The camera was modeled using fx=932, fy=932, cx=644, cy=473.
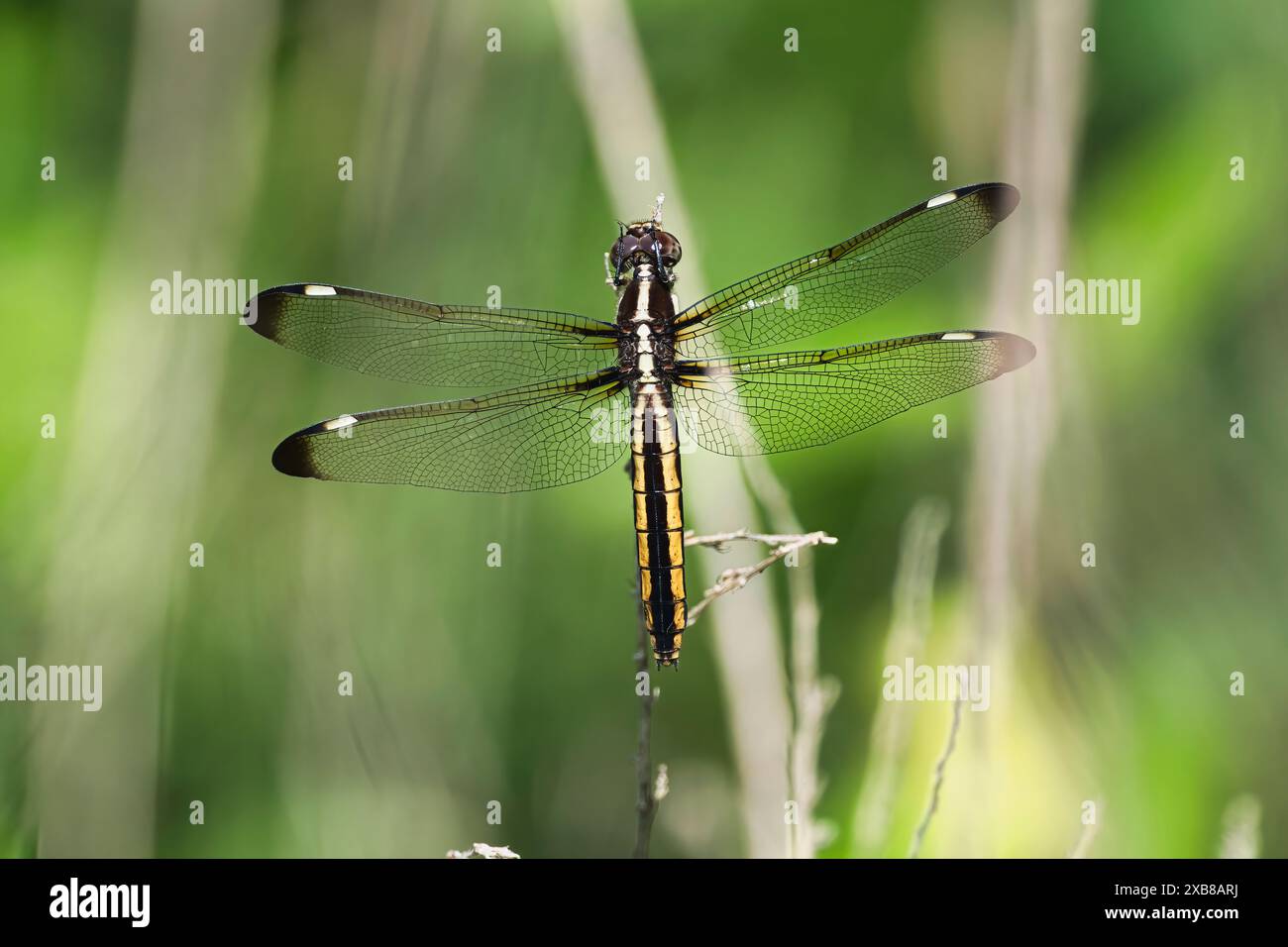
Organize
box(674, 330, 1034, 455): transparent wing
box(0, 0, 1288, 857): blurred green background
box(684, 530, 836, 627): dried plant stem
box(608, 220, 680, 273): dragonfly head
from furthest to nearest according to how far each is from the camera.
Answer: box(0, 0, 1288, 857): blurred green background < box(608, 220, 680, 273): dragonfly head < box(674, 330, 1034, 455): transparent wing < box(684, 530, 836, 627): dried plant stem

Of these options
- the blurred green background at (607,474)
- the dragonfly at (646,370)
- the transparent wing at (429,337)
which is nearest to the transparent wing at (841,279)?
the dragonfly at (646,370)

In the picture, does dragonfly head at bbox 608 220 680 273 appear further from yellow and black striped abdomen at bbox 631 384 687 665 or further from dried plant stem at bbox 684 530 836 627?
dried plant stem at bbox 684 530 836 627

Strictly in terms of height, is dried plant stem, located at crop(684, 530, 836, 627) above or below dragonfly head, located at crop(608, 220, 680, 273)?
below

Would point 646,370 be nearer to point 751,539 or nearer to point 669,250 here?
point 669,250

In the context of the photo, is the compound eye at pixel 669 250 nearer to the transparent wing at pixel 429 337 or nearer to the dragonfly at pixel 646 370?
the dragonfly at pixel 646 370

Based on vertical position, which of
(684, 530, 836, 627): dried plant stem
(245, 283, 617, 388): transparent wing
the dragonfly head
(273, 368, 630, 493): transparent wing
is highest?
the dragonfly head

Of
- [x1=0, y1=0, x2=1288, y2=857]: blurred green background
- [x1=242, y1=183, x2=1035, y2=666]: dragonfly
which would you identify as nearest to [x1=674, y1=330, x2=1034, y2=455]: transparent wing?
[x1=242, y1=183, x2=1035, y2=666]: dragonfly
